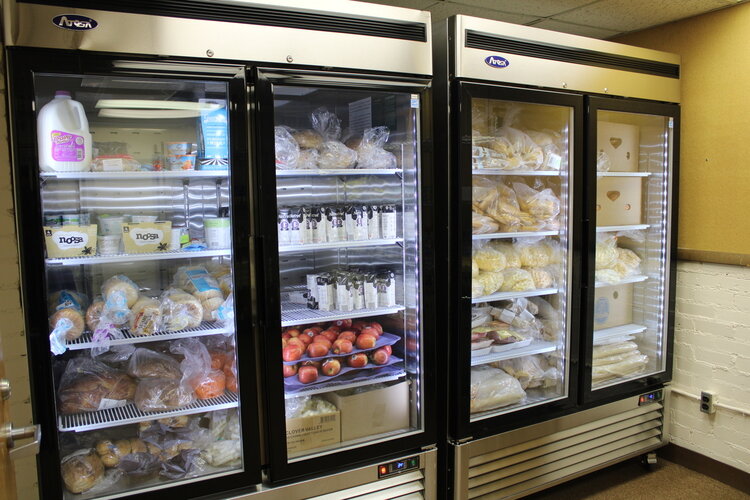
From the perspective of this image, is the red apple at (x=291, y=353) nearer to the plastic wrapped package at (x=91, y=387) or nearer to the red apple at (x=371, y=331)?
the red apple at (x=371, y=331)

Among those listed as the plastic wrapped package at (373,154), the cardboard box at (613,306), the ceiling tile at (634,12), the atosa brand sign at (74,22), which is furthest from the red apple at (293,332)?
the ceiling tile at (634,12)

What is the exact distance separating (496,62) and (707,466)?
289 centimetres

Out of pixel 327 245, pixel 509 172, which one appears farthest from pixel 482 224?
pixel 327 245

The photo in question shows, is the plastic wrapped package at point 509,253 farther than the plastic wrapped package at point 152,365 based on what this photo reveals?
Yes

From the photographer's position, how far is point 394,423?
8.96 ft

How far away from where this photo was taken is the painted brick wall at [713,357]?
327 cm

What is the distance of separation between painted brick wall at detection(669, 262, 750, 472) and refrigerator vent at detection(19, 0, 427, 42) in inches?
95.3

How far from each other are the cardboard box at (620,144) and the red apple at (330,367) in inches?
82.9

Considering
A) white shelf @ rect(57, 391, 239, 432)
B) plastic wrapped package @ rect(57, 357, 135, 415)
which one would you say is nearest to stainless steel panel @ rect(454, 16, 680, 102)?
white shelf @ rect(57, 391, 239, 432)

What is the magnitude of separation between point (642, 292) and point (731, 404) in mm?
837

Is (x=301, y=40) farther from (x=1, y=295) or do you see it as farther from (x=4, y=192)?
(x=1, y=295)

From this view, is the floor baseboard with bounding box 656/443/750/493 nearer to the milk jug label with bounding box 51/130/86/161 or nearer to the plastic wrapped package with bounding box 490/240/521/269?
the plastic wrapped package with bounding box 490/240/521/269

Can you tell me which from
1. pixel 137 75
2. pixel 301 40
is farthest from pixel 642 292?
pixel 137 75

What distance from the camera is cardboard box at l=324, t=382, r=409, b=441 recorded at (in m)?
2.63
